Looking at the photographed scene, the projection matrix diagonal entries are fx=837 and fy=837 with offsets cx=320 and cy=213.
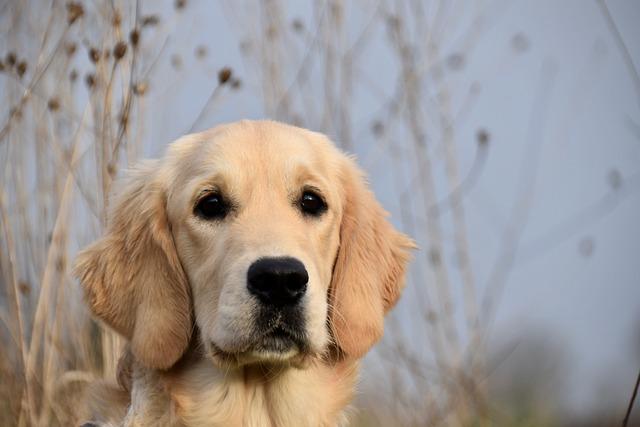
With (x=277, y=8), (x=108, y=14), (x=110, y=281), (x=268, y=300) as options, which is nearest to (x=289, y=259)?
(x=268, y=300)

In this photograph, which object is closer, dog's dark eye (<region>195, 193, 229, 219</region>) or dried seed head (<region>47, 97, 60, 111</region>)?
dog's dark eye (<region>195, 193, 229, 219</region>)

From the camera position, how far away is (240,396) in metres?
2.91

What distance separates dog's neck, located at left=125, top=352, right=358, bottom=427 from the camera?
110 inches

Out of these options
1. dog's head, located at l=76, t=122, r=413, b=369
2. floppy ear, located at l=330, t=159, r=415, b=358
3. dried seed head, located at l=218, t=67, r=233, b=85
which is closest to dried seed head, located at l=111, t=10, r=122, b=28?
dried seed head, located at l=218, t=67, r=233, b=85

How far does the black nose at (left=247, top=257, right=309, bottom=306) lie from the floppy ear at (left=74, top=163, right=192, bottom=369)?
425 millimetres

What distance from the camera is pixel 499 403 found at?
480cm

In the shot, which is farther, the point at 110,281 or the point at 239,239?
the point at 110,281

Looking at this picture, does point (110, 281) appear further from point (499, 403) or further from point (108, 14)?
point (499, 403)

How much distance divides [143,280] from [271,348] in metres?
0.59

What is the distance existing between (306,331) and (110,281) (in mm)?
806

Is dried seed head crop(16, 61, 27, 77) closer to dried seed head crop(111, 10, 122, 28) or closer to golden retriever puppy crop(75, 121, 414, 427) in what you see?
dried seed head crop(111, 10, 122, 28)

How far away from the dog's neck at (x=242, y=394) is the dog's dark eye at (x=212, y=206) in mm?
482

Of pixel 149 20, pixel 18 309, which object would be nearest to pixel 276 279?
pixel 18 309

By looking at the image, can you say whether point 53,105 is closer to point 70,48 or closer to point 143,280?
point 70,48
